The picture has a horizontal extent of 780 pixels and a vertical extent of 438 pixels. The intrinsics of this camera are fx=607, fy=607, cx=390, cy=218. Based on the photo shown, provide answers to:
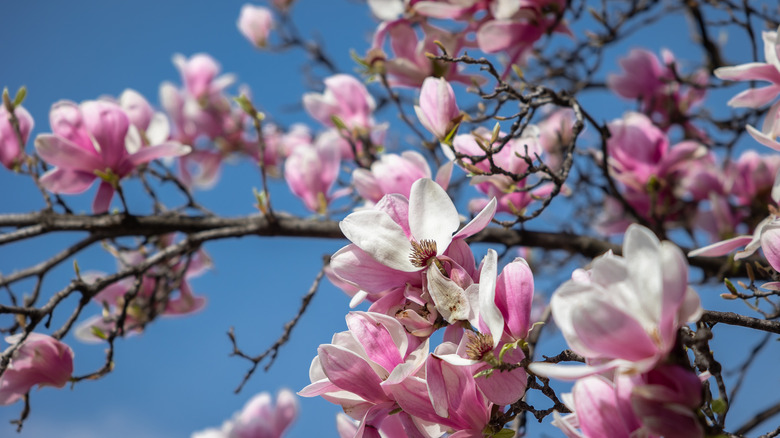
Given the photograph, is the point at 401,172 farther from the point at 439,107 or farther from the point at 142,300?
the point at 142,300

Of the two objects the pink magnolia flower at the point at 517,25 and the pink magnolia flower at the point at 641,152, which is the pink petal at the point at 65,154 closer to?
the pink magnolia flower at the point at 517,25

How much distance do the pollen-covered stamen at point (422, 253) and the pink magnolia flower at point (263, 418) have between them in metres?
1.97

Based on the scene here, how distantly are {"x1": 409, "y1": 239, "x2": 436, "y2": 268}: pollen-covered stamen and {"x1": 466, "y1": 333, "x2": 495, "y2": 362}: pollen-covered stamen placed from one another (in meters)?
0.16

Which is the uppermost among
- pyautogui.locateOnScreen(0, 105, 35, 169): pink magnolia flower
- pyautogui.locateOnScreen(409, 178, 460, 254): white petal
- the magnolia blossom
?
pyautogui.locateOnScreen(0, 105, 35, 169): pink magnolia flower

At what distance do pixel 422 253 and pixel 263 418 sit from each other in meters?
1.99

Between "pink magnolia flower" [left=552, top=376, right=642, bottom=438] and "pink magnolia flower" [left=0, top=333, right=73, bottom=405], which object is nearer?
"pink magnolia flower" [left=552, top=376, right=642, bottom=438]

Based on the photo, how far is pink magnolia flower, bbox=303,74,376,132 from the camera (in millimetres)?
2371

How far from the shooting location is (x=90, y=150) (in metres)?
1.78

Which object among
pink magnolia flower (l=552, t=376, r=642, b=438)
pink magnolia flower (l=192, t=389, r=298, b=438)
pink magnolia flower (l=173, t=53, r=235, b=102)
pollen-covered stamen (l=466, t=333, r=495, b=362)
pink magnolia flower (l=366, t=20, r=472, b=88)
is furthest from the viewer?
pink magnolia flower (l=173, t=53, r=235, b=102)

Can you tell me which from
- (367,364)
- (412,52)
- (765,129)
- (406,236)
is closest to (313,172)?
(412,52)

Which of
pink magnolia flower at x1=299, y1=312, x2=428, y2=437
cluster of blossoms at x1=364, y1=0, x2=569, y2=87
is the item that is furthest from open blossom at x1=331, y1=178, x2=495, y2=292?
cluster of blossoms at x1=364, y1=0, x2=569, y2=87

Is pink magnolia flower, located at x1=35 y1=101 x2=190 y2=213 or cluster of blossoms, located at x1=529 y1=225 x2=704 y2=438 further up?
pink magnolia flower, located at x1=35 y1=101 x2=190 y2=213

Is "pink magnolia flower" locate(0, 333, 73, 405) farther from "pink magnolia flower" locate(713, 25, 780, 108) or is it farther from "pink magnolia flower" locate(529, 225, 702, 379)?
"pink magnolia flower" locate(713, 25, 780, 108)

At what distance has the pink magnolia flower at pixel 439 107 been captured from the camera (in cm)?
143
